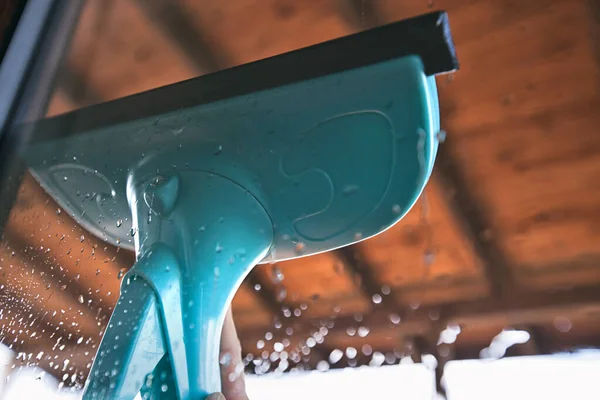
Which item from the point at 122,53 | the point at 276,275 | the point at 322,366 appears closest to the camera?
the point at 122,53

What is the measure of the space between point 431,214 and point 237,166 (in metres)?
0.90

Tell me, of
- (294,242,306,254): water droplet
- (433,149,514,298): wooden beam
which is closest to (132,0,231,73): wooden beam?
(294,242,306,254): water droplet

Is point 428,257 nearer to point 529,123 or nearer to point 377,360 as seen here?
point 377,360

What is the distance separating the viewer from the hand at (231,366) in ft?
1.74

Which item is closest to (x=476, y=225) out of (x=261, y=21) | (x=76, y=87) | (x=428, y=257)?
(x=428, y=257)

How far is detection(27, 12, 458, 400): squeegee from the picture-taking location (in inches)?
15.1

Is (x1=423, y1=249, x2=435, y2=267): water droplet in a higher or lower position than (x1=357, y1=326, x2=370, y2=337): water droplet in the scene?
higher

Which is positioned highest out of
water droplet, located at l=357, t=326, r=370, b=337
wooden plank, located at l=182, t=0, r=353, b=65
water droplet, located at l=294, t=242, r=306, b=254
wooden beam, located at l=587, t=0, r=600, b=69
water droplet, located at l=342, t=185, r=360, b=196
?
wooden beam, located at l=587, t=0, r=600, b=69

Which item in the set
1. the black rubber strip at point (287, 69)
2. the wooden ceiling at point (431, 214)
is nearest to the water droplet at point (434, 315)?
the wooden ceiling at point (431, 214)

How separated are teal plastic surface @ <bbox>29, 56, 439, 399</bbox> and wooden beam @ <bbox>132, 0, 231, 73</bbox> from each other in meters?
0.27

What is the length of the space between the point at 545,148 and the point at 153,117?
3.55 feet

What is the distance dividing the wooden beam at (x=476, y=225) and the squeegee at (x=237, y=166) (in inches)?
31.2

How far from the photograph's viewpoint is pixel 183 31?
3.01ft

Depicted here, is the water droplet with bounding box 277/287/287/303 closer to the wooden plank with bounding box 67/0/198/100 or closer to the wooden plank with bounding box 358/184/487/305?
the wooden plank with bounding box 358/184/487/305
